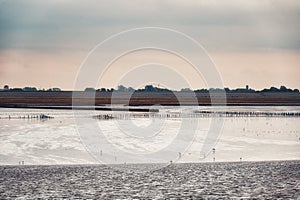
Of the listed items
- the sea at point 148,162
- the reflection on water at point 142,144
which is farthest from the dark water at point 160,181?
the reflection on water at point 142,144

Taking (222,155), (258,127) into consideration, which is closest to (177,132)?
(258,127)

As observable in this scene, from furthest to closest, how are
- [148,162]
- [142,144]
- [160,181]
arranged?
[142,144], [148,162], [160,181]

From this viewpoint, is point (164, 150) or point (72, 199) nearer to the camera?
point (72, 199)

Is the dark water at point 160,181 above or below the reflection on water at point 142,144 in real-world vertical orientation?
below

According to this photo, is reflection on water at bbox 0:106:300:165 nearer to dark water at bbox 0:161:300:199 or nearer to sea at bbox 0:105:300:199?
sea at bbox 0:105:300:199

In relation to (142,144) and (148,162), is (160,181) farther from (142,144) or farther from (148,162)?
(142,144)

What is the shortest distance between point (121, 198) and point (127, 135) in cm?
2569

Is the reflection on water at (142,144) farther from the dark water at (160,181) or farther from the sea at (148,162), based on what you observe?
the dark water at (160,181)

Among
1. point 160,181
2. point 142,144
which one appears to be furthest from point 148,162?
point 142,144

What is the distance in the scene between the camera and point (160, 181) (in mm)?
24000

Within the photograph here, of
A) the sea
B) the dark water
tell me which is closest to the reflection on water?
the sea

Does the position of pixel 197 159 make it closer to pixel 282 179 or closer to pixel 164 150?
pixel 164 150

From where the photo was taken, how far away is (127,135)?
150 ft

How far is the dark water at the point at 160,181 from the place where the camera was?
20906mm
